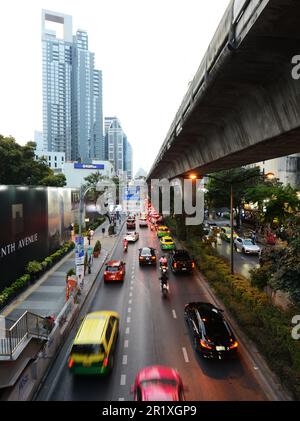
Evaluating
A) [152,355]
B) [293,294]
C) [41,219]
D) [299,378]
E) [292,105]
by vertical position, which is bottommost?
[152,355]

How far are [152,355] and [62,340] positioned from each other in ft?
14.0

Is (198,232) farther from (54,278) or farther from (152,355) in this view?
(152,355)

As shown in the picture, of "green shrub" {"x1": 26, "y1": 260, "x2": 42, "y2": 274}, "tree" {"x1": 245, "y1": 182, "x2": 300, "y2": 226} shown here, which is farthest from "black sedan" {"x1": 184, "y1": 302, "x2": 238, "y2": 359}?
"tree" {"x1": 245, "y1": 182, "x2": 300, "y2": 226}

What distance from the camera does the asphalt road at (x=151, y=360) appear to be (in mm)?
11305

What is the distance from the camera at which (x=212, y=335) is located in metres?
13.5

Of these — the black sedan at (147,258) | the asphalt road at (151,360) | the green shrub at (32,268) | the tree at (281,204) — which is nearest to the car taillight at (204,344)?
the asphalt road at (151,360)

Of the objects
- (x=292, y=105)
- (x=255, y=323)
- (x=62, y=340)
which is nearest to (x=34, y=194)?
(x=62, y=340)

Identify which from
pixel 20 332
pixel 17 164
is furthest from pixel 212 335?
pixel 17 164

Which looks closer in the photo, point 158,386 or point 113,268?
point 158,386

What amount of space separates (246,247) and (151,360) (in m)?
25.0

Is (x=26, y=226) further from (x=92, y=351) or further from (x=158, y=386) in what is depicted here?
(x=158, y=386)

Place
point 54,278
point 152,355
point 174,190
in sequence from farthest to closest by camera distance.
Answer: point 174,190, point 54,278, point 152,355

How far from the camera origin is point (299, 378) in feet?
33.0

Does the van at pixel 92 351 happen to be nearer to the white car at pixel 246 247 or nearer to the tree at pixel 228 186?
the white car at pixel 246 247
